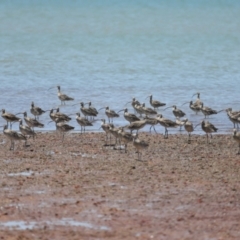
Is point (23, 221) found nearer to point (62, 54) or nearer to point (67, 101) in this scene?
point (67, 101)

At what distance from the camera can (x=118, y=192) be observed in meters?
12.7

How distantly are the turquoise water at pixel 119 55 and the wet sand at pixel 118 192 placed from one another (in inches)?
173

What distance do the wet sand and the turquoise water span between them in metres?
4.39

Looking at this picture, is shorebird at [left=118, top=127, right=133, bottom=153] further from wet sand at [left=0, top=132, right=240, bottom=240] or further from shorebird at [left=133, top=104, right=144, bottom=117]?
shorebird at [left=133, top=104, right=144, bottom=117]

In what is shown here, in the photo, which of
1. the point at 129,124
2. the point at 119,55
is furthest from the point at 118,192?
the point at 119,55

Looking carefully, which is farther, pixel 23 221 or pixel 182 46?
pixel 182 46

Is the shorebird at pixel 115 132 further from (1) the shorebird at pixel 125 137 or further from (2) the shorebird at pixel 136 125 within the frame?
(2) the shorebird at pixel 136 125

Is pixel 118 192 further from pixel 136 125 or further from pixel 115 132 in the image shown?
pixel 136 125

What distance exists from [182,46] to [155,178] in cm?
3272

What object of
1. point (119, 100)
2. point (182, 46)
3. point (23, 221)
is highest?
point (182, 46)

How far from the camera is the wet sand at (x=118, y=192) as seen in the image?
11.0 metres

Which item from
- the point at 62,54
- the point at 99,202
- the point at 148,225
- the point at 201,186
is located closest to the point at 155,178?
the point at 201,186

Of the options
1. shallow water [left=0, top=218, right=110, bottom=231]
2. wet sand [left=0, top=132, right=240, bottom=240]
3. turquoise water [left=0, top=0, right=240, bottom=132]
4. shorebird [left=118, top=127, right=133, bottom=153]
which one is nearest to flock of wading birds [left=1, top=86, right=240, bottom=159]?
shorebird [left=118, top=127, right=133, bottom=153]

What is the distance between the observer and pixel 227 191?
12750 mm
